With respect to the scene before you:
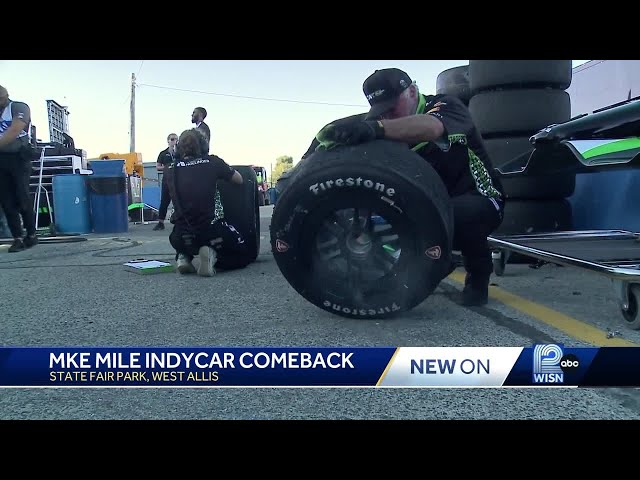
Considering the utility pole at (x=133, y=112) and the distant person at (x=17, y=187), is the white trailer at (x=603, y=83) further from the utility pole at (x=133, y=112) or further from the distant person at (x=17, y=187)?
the distant person at (x=17, y=187)

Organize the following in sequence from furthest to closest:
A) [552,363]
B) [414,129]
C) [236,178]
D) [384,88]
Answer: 1. [236,178]
2. [414,129]
3. [384,88]
4. [552,363]

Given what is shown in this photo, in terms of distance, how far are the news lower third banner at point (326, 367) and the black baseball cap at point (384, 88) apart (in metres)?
0.84

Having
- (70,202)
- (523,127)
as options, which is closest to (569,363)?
(523,127)

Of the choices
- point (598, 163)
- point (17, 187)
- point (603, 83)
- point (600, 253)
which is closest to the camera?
point (598, 163)

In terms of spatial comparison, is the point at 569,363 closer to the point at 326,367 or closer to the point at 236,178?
the point at 326,367

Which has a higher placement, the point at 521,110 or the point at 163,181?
the point at 521,110

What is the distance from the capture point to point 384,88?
186cm

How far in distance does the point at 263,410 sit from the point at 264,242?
3.94 metres

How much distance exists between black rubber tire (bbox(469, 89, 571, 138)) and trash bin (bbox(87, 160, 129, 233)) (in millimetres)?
5235

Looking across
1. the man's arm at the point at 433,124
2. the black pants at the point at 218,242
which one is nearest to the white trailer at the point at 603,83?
the man's arm at the point at 433,124

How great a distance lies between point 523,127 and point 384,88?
187 centimetres

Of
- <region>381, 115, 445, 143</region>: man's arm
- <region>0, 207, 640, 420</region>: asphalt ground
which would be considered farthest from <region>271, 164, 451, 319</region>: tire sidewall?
<region>381, 115, 445, 143</region>: man's arm
